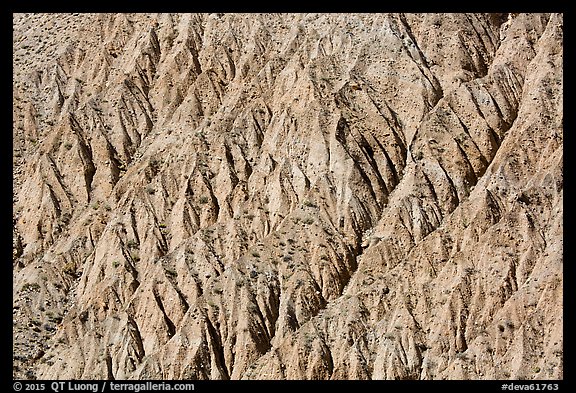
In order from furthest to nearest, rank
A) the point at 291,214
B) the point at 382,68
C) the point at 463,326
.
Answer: the point at 382,68 < the point at 291,214 < the point at 463,326

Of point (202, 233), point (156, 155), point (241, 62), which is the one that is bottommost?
point (202, 233)

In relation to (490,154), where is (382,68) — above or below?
above

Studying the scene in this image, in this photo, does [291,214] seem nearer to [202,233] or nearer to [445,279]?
[202,233]

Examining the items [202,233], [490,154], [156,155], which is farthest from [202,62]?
[490,154]

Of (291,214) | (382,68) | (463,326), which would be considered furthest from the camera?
(382,68)

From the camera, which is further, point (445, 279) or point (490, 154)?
point (490, 154)

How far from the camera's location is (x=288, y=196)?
175 feet

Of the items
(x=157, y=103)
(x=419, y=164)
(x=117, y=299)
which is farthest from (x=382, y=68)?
(x=117, y=299)

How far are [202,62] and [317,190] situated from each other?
10.4 meters

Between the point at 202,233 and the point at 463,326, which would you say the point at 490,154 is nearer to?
the point at 463,326

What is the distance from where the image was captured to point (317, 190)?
53000 millimetres

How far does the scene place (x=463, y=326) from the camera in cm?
4938

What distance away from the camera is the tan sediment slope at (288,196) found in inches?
1953

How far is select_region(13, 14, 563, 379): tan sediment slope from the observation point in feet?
163
